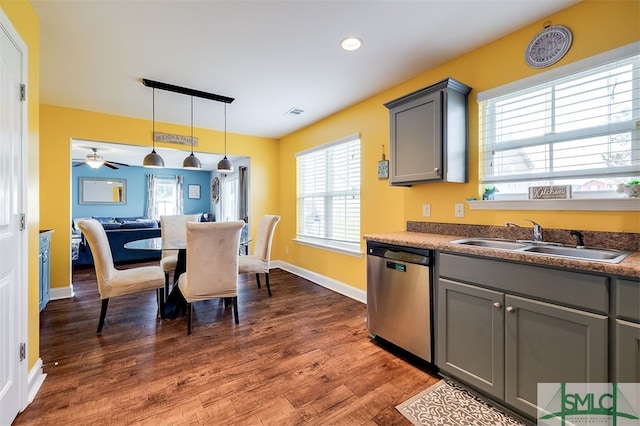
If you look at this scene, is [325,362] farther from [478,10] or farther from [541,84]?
[478,10]

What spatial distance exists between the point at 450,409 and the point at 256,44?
2.83m

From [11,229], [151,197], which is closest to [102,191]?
[151,197]

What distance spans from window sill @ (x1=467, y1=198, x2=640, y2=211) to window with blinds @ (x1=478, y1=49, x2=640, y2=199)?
0.07m

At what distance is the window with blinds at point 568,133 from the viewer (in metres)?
1.66

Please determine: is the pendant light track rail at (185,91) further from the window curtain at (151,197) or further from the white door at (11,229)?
the window curtain at (151,197)

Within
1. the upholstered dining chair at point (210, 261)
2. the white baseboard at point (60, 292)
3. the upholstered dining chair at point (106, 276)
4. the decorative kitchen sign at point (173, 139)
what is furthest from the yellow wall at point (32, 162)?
the decorative kitchen sign at point (173, 139)

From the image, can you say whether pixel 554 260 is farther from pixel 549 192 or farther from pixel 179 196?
pixel 179 196

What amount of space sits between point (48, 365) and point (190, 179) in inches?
314

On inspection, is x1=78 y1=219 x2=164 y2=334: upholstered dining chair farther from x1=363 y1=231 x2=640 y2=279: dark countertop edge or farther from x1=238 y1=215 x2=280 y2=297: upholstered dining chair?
x1=363 y1=231 x2=640 y2=279: dark countertop edge

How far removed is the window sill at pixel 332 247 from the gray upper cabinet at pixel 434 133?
130 centimetres

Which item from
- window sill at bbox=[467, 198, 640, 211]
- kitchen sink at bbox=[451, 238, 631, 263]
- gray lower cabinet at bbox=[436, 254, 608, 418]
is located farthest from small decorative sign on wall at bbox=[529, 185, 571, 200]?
gray lower cabinet at bbox=[436, 254, 608, 418]

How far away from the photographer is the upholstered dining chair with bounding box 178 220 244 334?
8.28ft

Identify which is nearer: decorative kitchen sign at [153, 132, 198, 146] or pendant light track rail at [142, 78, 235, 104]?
pendant light track rail at [142, 78, 235, 104]

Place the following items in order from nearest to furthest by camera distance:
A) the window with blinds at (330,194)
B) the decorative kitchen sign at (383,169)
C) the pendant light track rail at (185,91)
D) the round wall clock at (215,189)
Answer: the pendant light track rail at (185,91) < the decorative kitchen sign at (383,169) < the window with blinds at (330,194) < the round wall clock at (215,189)
